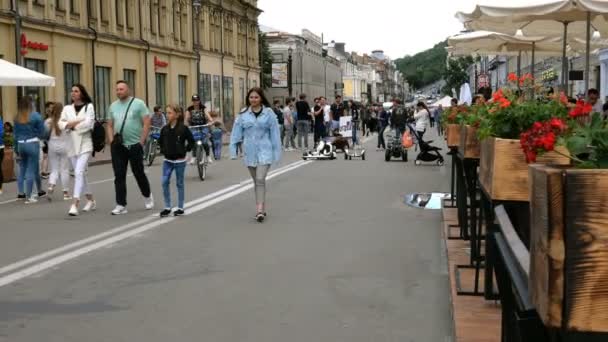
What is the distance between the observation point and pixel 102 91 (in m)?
39.4

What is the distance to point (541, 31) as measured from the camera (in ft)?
53.2

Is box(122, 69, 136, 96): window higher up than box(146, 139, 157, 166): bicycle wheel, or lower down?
higher up

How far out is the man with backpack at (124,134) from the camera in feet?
39.1

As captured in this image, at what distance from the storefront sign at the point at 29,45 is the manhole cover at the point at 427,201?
Answer: 64.4ft

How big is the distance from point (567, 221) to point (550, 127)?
1.02 metres

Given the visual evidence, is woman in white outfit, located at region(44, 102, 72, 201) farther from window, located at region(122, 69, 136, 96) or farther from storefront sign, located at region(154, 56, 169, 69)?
storefront sign, located at region(154, 56, 169, 69)

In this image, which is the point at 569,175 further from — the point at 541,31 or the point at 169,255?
the point at 541,31

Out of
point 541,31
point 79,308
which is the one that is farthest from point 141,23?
point 79,308

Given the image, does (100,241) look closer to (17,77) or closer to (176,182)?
(176,182)

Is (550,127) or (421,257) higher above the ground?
(550,127)

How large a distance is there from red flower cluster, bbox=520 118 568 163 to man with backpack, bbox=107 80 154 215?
9159 millimetres

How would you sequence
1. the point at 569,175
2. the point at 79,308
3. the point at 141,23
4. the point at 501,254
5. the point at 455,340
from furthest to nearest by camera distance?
the point at 141,23 → the point at 79,308 → the point at 455,340 → the point at 501,254 → the point at 569,175

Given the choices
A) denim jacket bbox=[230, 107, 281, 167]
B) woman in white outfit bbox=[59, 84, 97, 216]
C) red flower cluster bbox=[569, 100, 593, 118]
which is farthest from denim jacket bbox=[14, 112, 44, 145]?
red flower cluster bbox=[569, 100, 593, 118]

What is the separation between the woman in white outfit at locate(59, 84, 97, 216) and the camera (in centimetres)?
1209
